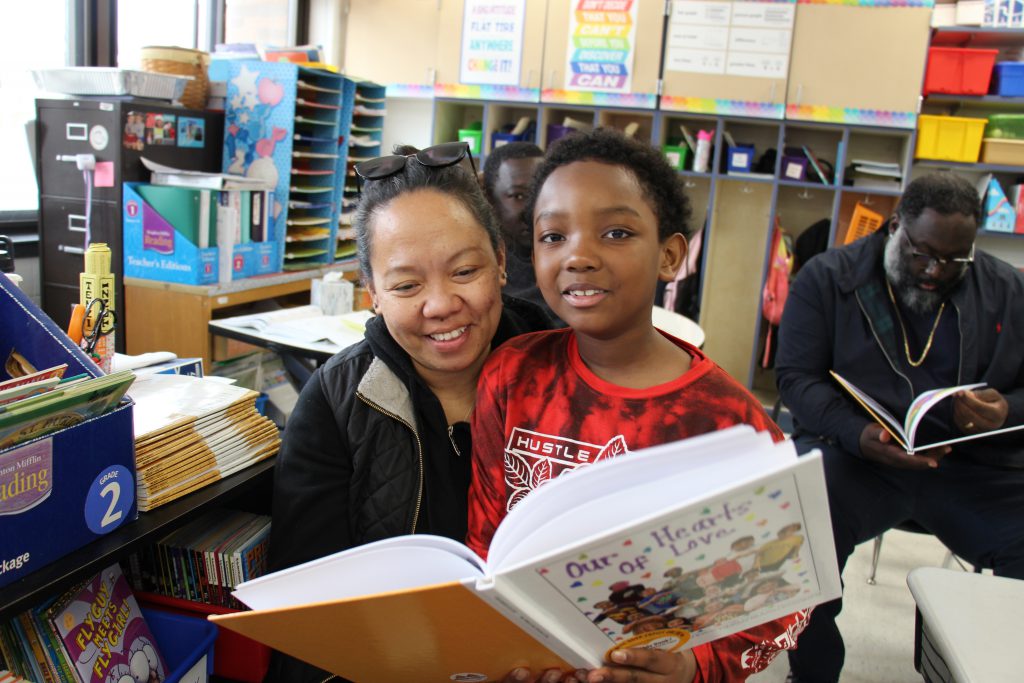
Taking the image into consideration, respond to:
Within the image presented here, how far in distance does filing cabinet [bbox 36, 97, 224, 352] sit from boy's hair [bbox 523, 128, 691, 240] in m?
2.22

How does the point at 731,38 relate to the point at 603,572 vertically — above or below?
above

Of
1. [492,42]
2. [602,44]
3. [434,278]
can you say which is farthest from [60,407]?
[492,42]

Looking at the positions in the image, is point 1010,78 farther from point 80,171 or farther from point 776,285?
point 80,171

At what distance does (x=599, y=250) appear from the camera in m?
1.04

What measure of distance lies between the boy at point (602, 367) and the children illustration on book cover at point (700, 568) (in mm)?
255

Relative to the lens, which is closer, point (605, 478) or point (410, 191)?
point (605, 478)

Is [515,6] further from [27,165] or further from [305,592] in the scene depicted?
[305,592]

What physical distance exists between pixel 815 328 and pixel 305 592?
1737 millimetres

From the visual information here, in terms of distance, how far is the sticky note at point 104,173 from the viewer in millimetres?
2850

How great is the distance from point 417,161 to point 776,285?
3.64 m

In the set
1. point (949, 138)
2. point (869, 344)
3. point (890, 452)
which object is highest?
point (949, 138)

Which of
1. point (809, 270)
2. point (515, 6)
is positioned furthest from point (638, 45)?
point (809, 270)

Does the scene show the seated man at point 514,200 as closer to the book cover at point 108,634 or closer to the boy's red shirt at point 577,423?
the boy's red shirt at point 577,423

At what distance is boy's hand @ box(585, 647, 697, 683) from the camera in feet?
2.68
